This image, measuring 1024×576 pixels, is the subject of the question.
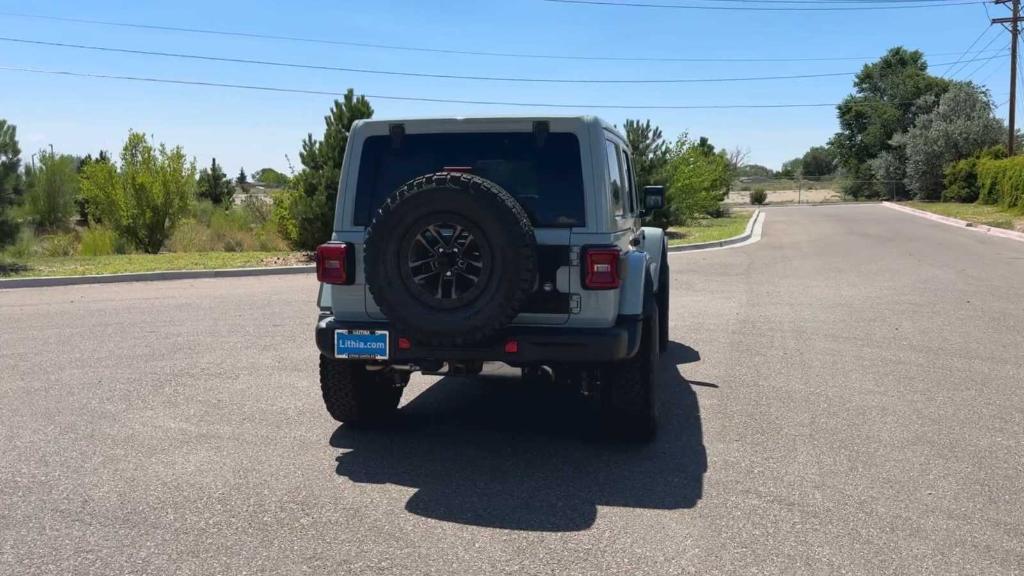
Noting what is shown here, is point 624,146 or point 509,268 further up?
point 624,146

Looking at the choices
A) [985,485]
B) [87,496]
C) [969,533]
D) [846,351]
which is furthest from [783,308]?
[87,496]

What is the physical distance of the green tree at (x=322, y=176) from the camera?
1789cm

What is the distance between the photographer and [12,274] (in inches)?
623

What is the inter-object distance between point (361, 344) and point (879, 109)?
243ft

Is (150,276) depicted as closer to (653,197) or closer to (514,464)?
(653,197)

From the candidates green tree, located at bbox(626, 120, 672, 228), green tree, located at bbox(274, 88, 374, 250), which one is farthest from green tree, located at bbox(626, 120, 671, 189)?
green tree, located at bbox(274, 88, 374, 250)

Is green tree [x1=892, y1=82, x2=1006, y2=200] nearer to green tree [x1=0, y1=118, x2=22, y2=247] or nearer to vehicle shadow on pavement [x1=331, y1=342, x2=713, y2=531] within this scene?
green tree [x1=0, y1=118, x2=22, y2=247]

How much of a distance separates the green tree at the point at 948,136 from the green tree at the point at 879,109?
24.7 ft

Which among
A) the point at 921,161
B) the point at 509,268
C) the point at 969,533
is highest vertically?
the point at 921,161

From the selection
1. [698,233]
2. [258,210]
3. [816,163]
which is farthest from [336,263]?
[816,163]

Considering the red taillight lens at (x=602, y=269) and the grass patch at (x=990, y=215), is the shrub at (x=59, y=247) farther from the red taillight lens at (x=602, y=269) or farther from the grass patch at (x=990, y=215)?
the grass patch at (x=990, y=215)

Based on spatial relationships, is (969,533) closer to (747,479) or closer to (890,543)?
(890,543)

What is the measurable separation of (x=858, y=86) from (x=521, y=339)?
80723 millimetres

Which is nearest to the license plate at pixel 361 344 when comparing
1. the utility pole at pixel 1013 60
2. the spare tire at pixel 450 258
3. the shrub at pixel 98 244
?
the spare tire at pixel 450 258
